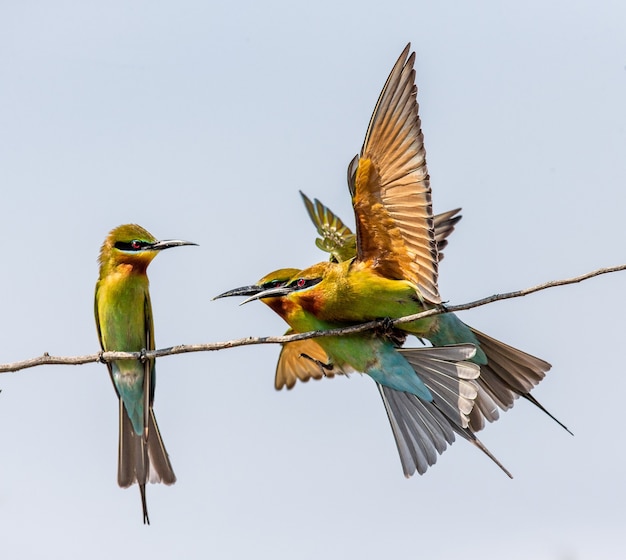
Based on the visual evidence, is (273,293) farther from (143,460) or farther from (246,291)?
(143,460)

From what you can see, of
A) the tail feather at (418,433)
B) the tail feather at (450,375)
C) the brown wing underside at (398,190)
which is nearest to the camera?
the brown wing underside at (398,190)

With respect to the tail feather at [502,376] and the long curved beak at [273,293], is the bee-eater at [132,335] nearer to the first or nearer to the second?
the long curved beak at [273,293]

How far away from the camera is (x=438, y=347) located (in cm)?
366

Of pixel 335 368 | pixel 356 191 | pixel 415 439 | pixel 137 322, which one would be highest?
pixel 356 191

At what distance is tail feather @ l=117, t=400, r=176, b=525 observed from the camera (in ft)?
13.9

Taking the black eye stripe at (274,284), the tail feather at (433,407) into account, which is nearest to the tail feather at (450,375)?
the tail feather at (433,407)

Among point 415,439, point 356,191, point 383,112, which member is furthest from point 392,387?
point 383,112

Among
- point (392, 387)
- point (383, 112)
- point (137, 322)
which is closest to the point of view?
point (383, 112)

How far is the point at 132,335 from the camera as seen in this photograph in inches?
167

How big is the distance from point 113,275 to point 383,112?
4.90 feet

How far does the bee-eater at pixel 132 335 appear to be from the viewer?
13.9ft

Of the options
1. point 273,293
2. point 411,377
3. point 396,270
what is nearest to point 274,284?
point 273,293

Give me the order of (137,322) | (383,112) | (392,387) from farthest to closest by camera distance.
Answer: (137,322), (392,387), (383,112)

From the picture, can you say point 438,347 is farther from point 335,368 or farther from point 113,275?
point 113,275
